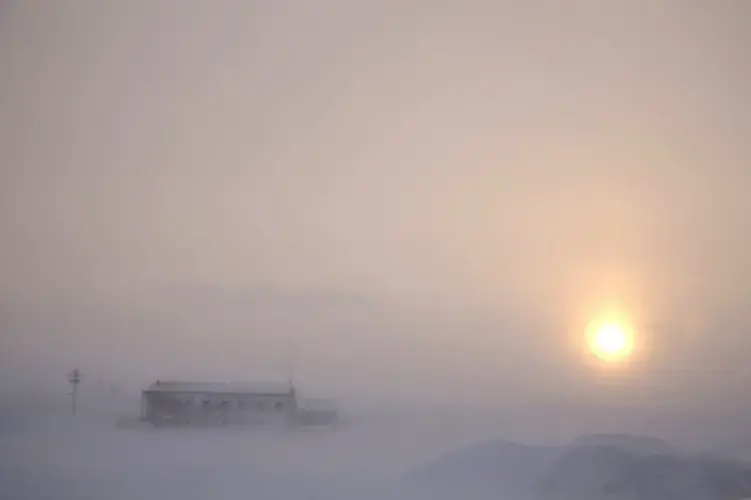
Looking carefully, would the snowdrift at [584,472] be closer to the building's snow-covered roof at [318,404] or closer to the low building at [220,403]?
the building's snow-covered roof at [318,404]

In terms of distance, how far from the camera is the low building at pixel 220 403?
2332 mm

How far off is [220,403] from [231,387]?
6 centimetres

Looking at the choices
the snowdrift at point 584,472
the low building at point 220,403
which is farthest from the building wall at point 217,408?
the snowdrift at point 584,472

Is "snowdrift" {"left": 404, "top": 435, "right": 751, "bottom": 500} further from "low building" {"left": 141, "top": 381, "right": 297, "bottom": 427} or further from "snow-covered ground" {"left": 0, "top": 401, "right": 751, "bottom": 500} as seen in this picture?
"low building" {"left": 141, "top": 381, "right": 297, "bottom": 427}

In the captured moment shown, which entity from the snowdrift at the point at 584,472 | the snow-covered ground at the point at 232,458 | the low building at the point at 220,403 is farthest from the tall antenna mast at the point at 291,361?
the snowdrift at the point at 584,472

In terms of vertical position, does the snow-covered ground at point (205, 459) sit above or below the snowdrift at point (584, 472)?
above

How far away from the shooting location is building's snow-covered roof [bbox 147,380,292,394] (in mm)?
2346

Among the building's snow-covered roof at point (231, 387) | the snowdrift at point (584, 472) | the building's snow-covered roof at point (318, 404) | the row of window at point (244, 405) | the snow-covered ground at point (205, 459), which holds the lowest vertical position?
the snowdrift at point (584, 472)

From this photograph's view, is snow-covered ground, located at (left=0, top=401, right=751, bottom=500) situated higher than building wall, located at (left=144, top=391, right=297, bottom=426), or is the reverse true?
building wall, located at (left=144, top=391, right=297, bottom=426)

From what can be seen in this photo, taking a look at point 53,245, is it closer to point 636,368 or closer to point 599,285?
point 599,285

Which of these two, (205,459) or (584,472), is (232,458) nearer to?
(205,459)

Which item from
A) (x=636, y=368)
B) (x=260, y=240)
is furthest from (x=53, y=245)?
(x=636, y=368)

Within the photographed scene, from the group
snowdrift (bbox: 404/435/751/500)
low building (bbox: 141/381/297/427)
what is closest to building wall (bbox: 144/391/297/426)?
low building (bbox: 141/381/297/427)

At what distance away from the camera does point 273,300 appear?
2.38 meters
